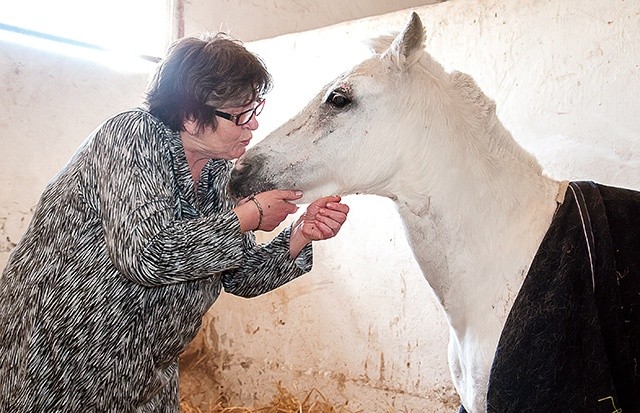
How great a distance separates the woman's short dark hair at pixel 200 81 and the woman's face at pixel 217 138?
0.06 feet

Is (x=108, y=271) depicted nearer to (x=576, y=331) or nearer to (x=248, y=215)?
(x=248, y=215)

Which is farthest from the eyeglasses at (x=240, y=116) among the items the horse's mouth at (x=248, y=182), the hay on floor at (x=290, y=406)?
the hay on floor at (x=290, y=406)

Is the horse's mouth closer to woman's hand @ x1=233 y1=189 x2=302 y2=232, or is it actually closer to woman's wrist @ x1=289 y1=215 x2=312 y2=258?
woman's hand @ x1=233 y1=189 x2=302 y2=232

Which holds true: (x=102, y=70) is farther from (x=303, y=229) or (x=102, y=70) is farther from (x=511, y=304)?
(x=511, y=304)

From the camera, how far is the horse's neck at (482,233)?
156cm

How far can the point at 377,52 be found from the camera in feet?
6.07

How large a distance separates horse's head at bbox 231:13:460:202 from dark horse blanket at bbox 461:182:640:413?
43 cm

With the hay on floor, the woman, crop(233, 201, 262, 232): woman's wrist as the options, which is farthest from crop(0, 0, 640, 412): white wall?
crop(233, 201, 262, 232): woman's wrist

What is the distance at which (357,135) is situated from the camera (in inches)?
68.1

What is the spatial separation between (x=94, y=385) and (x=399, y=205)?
0.82m

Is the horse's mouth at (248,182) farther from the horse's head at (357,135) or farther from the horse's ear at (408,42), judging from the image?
the horse's ear at (408,42)

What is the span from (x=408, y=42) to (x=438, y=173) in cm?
32

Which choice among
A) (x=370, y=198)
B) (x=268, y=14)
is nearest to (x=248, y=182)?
(x=370, y=198)

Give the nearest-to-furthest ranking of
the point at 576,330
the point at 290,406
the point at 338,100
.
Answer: the point at 576,330, the point at 338,100, the point at 290,406
